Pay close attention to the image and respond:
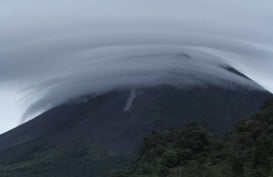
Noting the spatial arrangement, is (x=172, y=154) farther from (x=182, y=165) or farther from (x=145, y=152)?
(x=145, y=152)

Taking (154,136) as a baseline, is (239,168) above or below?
below

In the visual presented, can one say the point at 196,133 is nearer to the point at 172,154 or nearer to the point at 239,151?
the point at 172,154

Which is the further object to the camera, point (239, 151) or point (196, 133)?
point (196, 133)

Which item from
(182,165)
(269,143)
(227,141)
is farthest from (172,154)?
(269,143)

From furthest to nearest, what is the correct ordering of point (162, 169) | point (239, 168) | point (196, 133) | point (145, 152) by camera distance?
point (145, 152)
point (196, 133)
point (162, 169)
point (239, 168)

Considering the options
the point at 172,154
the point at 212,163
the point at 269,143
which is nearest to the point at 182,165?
the point at 172,154

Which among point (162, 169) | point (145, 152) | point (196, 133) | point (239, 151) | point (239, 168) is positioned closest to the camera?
point (239, 168)
